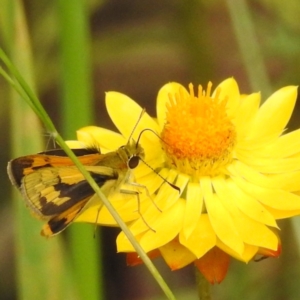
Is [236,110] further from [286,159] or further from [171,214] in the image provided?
[171,214]

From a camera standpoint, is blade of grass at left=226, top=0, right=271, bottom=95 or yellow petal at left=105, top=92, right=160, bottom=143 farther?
blade of grass at left=226, top=0, right=271, bottom=95

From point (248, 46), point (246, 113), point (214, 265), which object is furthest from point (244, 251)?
point (248, 46)

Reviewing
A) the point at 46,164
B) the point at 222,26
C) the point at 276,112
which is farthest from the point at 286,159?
the point at 222,26

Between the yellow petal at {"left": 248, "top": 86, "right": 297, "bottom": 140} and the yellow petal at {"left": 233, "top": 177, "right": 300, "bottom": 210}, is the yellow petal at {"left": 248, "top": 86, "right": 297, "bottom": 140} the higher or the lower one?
the higher one

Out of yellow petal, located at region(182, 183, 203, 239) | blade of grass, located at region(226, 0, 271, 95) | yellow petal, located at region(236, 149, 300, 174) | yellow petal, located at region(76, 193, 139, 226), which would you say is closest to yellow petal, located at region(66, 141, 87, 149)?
yellow petal, located at region(76, 193, 139, 226)

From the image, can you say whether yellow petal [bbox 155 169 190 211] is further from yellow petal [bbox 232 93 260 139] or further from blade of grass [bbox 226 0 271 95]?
blade of grass [bbox 226 0 271 95]

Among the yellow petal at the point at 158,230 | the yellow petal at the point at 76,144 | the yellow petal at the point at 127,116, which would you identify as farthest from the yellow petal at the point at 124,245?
the yellow petal at the point at 127,116

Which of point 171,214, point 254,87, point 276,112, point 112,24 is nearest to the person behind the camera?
point 171,214
